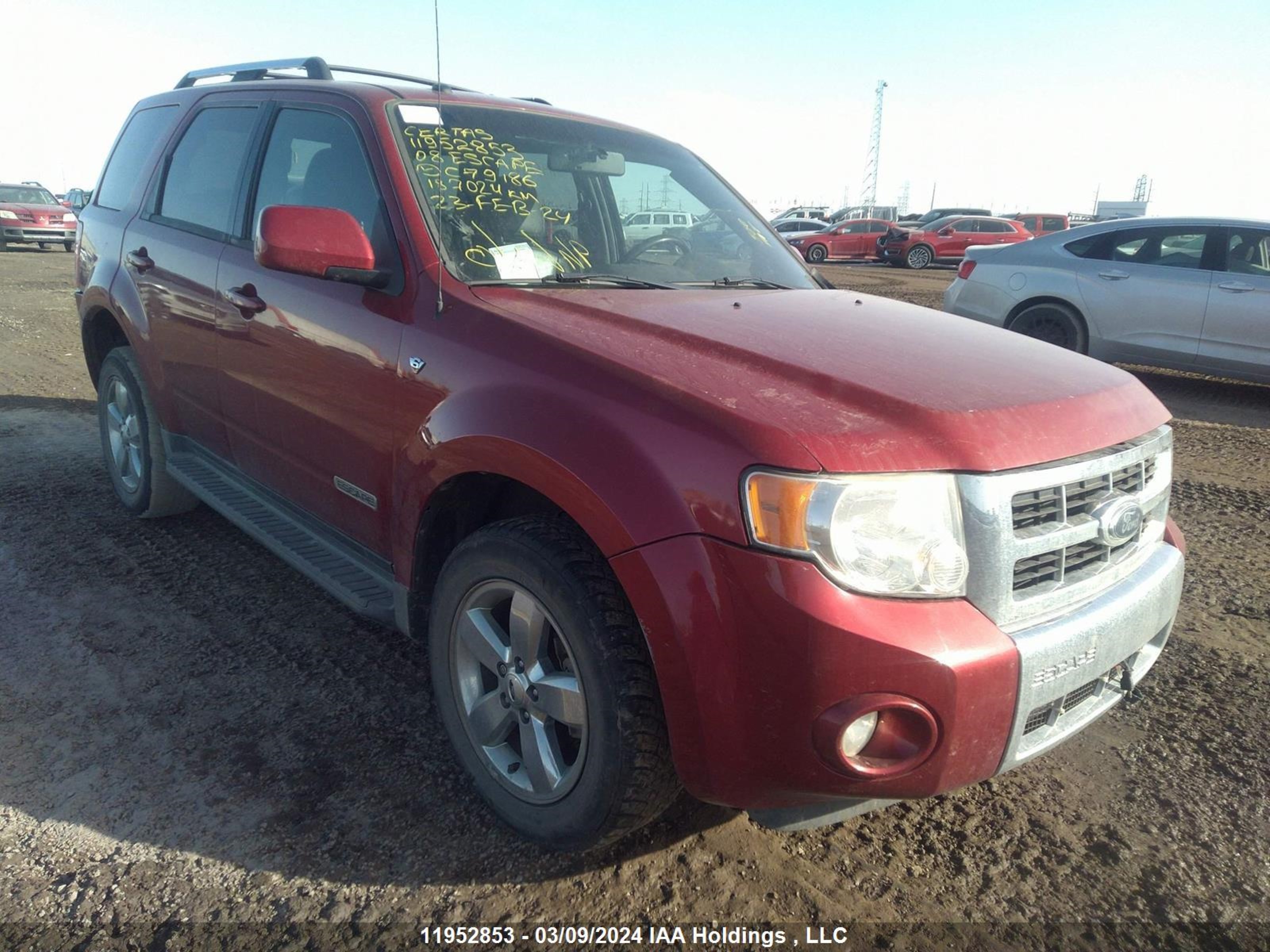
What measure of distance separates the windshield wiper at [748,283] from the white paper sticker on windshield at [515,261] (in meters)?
0.64

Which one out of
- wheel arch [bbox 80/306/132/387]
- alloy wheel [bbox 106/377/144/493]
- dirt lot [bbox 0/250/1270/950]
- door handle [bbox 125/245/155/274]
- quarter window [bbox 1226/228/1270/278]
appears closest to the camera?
dirt lot [bbox 0/250/1270/950]

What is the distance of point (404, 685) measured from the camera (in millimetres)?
3068

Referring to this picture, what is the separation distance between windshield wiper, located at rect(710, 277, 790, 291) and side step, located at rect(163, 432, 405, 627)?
1.42 metres

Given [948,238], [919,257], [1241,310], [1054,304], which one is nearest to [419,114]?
[1054,304]

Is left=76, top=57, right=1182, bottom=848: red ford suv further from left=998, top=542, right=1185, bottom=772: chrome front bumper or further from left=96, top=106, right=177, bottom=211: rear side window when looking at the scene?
left=96, top=106, right=177, bottom=211: rear side window

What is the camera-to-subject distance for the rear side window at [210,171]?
3.54m

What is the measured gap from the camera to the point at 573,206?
3082mm

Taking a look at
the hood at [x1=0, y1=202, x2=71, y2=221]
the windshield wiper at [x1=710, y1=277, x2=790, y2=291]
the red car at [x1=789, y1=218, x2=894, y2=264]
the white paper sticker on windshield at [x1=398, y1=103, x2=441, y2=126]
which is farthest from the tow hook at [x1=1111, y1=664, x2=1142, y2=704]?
the red car at [x1=789, y1=218, x2=894, y2=264]

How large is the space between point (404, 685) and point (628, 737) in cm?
134

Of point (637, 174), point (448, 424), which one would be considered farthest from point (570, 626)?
point (637, 174)

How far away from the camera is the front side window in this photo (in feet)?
9.09

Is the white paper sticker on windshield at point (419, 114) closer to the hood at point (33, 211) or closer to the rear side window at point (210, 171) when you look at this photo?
the rear side window at point (210, 171)

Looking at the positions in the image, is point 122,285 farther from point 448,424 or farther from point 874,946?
point 874,946

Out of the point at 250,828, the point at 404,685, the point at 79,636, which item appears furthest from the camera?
the point at 79,636
